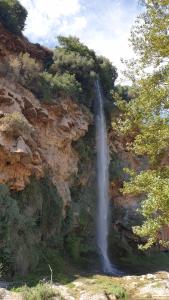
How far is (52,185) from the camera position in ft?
74.2

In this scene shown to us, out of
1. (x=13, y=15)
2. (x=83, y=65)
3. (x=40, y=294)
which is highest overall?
(x=13, y=15)

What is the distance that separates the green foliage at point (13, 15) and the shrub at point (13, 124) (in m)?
10.4

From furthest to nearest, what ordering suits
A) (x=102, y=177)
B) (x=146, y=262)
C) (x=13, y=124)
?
(x=102, y=177)
(x=146, y=262)
(x=13, y=124)

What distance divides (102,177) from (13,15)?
524 inches

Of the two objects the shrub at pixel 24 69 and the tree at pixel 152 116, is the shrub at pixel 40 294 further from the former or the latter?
the shrub at pixel 24 69

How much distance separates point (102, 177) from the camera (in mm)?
29047

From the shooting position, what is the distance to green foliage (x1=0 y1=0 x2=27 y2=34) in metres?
27.4

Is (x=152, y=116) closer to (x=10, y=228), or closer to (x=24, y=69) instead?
(x=10, y=228)

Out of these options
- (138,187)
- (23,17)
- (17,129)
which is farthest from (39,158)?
(23,17)

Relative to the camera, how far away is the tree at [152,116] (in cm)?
1037

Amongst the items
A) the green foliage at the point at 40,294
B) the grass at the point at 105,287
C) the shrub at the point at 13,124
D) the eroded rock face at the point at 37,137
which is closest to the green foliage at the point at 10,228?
the eroded rock face at the point at 37,137

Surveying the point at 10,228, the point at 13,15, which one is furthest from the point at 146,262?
the point at 13,15

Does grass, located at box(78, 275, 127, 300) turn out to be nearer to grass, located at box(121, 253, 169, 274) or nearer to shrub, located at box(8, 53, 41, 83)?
grass, located at box(121, 253, 169, 274)

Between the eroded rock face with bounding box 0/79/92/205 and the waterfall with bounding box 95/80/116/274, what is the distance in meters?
1.85
